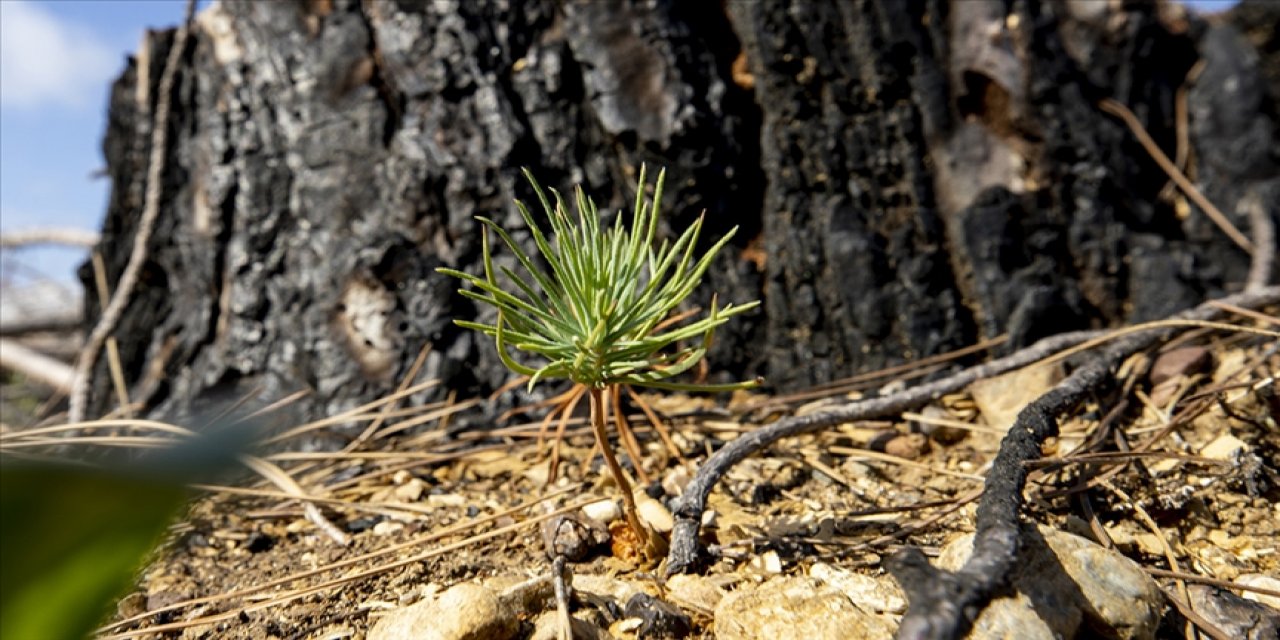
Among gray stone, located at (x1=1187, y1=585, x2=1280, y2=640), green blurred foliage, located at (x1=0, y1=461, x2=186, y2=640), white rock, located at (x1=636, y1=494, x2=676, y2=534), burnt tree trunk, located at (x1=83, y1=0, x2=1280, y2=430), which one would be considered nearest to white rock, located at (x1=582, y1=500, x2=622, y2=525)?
white rock, located at (x1=636, y1=494, x2=676, y2=534)

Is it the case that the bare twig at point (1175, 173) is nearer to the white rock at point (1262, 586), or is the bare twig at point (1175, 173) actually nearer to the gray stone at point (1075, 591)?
the white rock at point (1262, 586)

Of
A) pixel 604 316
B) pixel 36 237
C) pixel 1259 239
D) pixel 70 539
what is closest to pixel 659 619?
pixel 604 316

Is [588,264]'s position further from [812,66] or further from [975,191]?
[975,191]

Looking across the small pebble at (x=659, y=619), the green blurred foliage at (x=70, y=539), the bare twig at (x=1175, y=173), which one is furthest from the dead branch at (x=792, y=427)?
the green blurred foliage at (x=70, y=539)

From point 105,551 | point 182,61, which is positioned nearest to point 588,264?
point 105,551

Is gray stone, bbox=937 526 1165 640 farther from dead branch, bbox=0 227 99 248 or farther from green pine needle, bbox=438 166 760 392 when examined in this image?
dead branch, bbox=0 227 99 248
